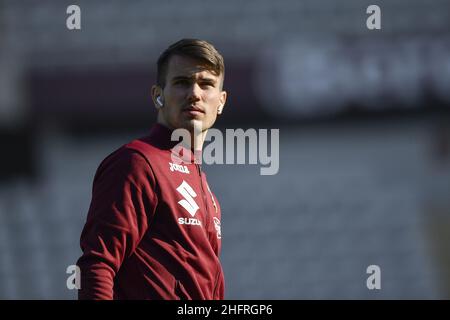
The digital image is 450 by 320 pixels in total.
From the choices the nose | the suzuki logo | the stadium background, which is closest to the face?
the nose

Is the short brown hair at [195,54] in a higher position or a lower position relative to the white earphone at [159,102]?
higher

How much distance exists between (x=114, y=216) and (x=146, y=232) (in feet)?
0.51

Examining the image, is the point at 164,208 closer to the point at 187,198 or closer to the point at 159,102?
the point at 187,198

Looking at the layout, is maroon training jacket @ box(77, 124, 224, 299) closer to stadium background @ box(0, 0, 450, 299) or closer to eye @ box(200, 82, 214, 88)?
eye @ box(200, 82, 214, 88)

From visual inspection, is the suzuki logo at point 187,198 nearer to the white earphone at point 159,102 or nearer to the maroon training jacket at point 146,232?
the maroon training jacket at point 146,232

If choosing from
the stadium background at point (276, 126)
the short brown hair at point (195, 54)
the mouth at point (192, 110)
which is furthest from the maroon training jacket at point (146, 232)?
the stadium background at point (276, 126)

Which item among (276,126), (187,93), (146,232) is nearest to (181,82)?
(187,93)

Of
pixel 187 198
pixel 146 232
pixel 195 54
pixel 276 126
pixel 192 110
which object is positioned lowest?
pixel 146 232

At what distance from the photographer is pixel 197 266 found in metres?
2.79

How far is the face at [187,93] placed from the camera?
2.88 metres

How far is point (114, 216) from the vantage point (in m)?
2.59

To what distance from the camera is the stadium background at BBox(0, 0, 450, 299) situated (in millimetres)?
10641

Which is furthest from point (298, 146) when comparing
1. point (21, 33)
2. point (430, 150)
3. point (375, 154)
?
point (21, 33)

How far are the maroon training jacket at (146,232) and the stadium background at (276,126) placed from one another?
750cm
